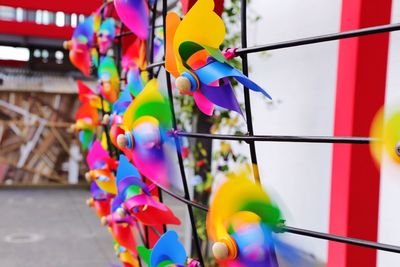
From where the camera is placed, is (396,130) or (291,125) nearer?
(396,130)

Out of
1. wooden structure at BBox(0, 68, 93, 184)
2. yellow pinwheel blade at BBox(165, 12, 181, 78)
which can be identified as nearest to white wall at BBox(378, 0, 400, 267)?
yellow pinwheel blade at BBox(165, 12, 181, 78)

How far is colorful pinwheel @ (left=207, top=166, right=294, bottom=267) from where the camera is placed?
0.41m

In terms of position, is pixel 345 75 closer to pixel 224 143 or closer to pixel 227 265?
pixel 227 265

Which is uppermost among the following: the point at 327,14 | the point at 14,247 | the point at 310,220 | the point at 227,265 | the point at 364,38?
the point at 327,14

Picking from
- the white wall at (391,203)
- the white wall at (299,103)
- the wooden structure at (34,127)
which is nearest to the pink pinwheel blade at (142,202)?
the white wall at (391,203)

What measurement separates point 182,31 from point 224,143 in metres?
1.67

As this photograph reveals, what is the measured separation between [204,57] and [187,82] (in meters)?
0.04

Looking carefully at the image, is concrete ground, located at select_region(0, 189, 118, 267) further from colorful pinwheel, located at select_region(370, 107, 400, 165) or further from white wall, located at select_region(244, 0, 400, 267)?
colorful pinwheel, located at select_region(370, 107, 400, 165)

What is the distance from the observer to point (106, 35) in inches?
42.4

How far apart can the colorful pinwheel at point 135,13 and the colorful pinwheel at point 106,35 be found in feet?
1.20

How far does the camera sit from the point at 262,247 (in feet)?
1.35

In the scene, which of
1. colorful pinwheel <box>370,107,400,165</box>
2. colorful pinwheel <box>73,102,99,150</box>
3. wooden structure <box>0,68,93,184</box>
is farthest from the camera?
wooden structure <box>0,68,93,184</box>

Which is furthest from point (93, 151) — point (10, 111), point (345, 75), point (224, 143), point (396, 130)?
point (10, 111)

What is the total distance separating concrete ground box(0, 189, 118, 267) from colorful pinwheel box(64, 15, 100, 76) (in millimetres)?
1453
